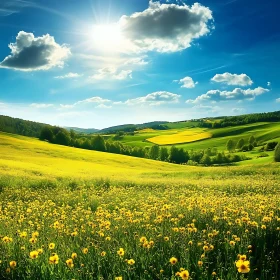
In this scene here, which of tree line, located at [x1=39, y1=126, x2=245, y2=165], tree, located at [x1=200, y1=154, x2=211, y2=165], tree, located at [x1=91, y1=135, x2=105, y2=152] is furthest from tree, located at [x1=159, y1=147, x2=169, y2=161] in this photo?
tree, located at [x1=91, y1=135, x2=105, y2=152]

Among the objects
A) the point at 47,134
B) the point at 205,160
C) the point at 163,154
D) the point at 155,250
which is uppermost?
the point at 47,134

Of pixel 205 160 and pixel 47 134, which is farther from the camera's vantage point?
pixel 205 160

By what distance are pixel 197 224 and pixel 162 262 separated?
2355 millimetres

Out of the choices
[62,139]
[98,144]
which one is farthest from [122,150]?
[62,139]

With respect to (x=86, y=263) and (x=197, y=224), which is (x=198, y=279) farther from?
(x=197, y=224)

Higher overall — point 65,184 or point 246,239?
point 246,239

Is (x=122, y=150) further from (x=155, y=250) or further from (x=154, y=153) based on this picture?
(x=155, y=250)

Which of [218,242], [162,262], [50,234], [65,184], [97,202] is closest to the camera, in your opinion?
[162,262]

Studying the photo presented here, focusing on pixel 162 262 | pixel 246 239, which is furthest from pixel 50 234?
pixel 246 239

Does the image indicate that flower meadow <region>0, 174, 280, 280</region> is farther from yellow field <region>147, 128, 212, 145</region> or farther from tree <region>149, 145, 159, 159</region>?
yellow field <region>147, 128, 212, 145</region>

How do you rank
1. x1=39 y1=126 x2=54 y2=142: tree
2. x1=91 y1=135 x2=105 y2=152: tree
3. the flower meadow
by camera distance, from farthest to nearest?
x1=39 y1=126 x2=54 y2=142: tree < x1=91 y1=135 x2=105 y2=152: tree < the flower meadow

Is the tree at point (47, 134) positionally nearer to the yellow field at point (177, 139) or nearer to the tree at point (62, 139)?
the tree at point (62, 139)

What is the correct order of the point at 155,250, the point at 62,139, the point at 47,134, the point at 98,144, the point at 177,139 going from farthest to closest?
the point at 177,139
the point at 47,134
the point at 62,139
the point at 98,144
the point at 155,250

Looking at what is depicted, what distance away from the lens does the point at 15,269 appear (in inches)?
220
